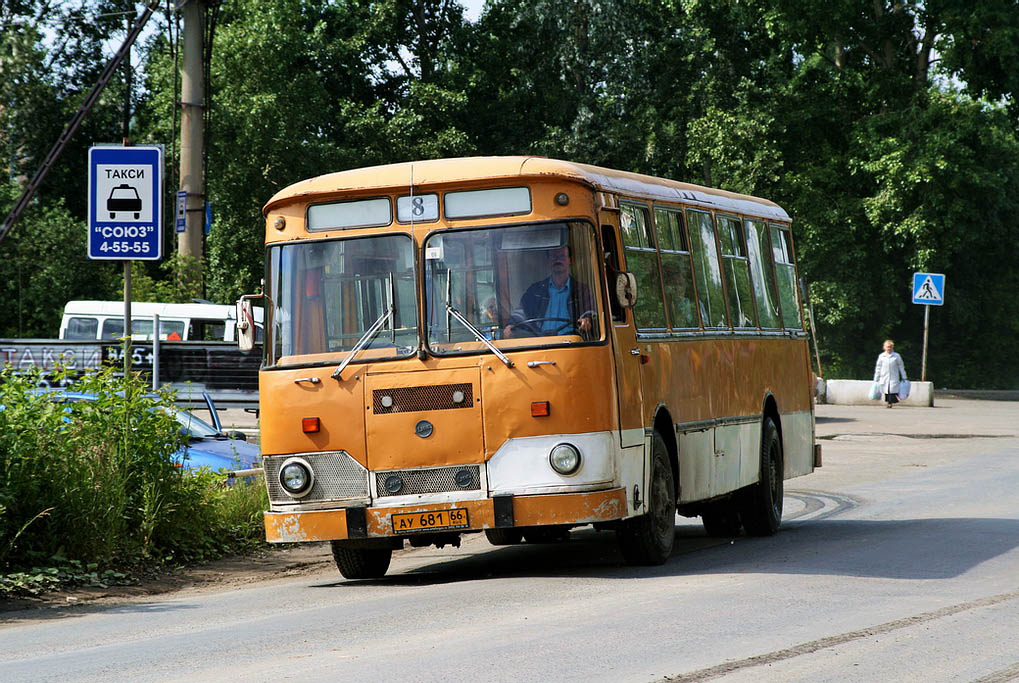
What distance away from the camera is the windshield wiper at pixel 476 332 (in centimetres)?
1087

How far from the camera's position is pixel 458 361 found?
10984 mm

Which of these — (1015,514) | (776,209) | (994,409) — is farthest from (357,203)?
(994,409)

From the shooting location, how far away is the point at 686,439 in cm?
1262


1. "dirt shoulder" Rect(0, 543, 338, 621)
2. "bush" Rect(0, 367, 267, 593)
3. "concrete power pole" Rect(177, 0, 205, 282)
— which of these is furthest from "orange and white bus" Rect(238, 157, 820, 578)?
"concrete power pole" Rect(177, 0, 205, 282)

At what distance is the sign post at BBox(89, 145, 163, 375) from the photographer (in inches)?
519

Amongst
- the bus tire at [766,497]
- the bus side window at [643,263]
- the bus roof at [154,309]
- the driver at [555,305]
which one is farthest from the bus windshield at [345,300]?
the bus roof at [154,309]

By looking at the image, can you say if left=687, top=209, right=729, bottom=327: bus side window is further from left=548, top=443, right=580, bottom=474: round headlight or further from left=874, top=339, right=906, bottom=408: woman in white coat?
left=874, top=339, right=906, bottom=408: woman in white coat

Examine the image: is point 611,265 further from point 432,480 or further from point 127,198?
point 127,198

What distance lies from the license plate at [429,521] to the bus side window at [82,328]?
3461 cm

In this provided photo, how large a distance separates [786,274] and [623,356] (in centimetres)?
629

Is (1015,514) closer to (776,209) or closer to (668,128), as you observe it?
(776,209)

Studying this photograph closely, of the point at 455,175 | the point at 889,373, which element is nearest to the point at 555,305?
the point at 455,175

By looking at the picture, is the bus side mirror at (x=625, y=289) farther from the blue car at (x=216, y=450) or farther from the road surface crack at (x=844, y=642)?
the blue car at (x=216, y=450)

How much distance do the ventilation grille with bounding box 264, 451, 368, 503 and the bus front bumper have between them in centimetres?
12
